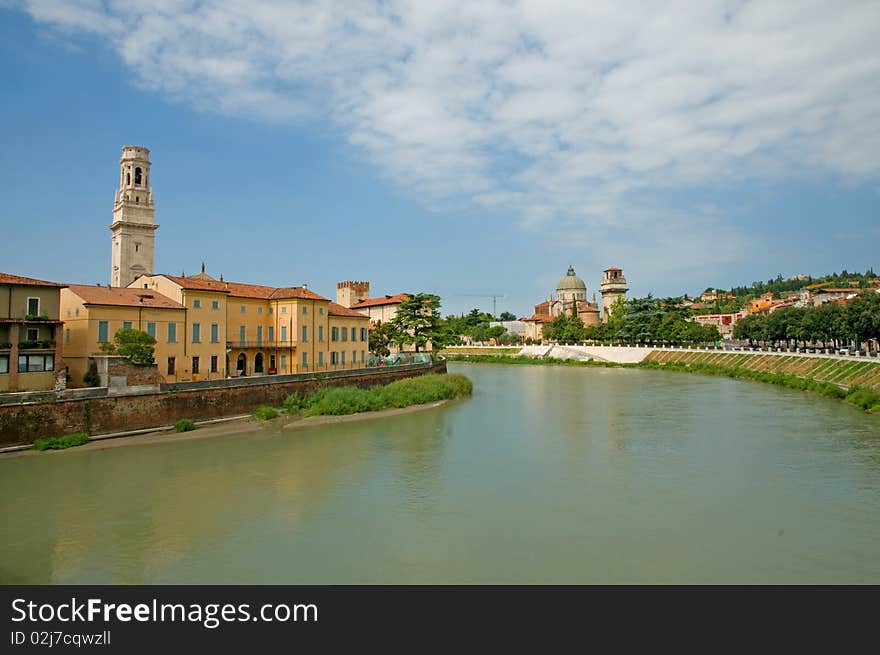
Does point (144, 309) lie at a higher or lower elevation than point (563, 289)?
lower

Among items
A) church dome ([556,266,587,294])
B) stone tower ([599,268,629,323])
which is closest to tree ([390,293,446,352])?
stone tower ([599,268,629,323])

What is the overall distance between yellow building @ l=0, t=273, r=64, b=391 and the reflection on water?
11.9ft

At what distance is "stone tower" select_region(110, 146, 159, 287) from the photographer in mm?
41938

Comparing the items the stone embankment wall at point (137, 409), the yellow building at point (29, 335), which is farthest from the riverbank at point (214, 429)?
the yellow building at point (29, 335)

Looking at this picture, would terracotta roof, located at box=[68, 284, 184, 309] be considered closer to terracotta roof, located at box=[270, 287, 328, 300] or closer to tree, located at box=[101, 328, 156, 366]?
tree, located at box=[101, 328, 156, 366]

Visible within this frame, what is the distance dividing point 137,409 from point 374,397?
11131 millimetres

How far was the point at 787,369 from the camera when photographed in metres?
44.5

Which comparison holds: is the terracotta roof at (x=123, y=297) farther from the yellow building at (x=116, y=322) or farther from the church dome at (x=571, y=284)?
the church dome at (x=571, y=284)
